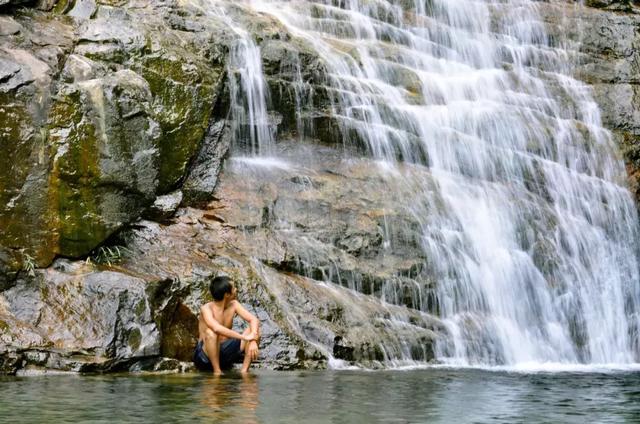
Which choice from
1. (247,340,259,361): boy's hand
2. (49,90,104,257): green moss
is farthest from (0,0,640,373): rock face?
(247,340,259,361): boy's hand

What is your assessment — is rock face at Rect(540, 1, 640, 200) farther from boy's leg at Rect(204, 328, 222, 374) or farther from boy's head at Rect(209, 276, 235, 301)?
boy's leg at Rect(204, 328, 222, 374)

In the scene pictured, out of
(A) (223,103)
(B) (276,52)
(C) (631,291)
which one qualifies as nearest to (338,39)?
(B) (276,52)

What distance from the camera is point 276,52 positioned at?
15.3 metres

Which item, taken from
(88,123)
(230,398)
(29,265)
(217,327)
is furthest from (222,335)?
(88,123)

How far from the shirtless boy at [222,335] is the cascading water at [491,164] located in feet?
10.8

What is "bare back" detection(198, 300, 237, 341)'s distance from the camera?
33.1 feet

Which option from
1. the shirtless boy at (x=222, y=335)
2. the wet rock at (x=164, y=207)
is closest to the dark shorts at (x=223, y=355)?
the shirtless boy at (x=222, y=335)

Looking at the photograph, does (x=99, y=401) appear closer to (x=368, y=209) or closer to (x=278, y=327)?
(x=278, y=327)

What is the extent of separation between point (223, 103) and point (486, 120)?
17.7 ft

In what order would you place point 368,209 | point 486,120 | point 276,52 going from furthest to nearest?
1. point 486,120
2. point 276,52
3. point 368,209

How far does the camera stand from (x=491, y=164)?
634 inches

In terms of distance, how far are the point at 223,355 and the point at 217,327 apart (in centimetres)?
44

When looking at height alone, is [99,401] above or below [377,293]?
below

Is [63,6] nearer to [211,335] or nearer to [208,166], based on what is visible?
[208,166]
